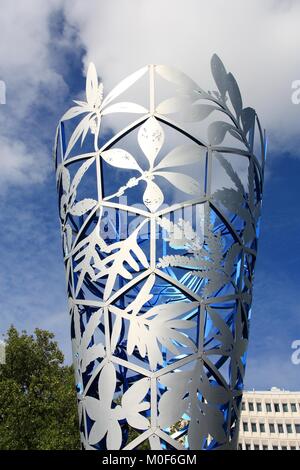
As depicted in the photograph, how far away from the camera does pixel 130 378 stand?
32.8 ft

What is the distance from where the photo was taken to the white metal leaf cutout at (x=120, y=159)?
32.9ft

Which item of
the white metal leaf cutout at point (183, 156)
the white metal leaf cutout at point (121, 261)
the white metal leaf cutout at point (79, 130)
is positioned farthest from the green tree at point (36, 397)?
the white metal leaf cutout at point (183, 156)

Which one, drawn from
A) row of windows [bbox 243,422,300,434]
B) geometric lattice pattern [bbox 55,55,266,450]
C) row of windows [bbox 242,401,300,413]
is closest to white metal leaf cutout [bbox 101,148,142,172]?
geometric lattice pattern [bbox 55,55,266,450]

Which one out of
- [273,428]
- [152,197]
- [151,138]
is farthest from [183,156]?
[273,428]

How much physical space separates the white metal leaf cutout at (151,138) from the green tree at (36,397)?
13591 mm

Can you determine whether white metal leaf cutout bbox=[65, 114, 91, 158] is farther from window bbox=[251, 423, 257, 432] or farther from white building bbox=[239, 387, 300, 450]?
window bbox=[251, 423, 257, 432]

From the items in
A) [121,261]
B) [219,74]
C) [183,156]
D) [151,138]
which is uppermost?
[219,74]

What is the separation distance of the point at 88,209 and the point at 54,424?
1276 cm

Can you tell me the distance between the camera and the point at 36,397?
2130 centimetres

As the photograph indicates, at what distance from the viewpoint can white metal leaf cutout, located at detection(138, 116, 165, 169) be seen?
992 centimetres

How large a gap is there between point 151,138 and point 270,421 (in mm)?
62534

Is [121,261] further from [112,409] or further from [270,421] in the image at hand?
[270,421]
